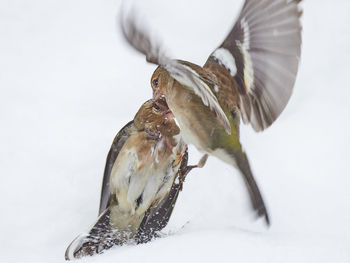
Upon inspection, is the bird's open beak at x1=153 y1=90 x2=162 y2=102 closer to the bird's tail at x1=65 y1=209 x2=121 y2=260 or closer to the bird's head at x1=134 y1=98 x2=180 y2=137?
the bird's head at x1=134 y1=98 x2=180 y2=137

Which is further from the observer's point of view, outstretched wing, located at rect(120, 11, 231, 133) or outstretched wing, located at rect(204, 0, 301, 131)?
outstretched wing, located at rect(204, 0, 301, 131)

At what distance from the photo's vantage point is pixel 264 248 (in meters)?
1.06

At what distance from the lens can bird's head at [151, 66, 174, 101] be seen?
102cm

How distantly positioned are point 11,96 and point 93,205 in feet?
1.86

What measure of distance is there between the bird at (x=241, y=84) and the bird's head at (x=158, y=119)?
3 cm

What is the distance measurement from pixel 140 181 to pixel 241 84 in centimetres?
27

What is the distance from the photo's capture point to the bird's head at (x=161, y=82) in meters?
1.02

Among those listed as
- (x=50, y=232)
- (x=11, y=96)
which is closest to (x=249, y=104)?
(x=50, y=232)

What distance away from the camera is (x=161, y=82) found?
3.38 feet

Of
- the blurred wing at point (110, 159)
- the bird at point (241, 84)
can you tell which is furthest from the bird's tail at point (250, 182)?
the blurred wing at point (110, 159)

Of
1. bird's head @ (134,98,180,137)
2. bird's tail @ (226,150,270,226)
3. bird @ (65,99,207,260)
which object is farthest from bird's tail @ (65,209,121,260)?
bird's tail @ (226,150,270,226)

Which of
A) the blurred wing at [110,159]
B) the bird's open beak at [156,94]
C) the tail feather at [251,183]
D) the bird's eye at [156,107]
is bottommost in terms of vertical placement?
the tail feather at [251,183]

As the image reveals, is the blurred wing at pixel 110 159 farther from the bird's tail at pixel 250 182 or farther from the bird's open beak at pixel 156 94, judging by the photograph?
the bird's tail at pixel 250 182

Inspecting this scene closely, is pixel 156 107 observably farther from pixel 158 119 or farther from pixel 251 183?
pixel 251 183
